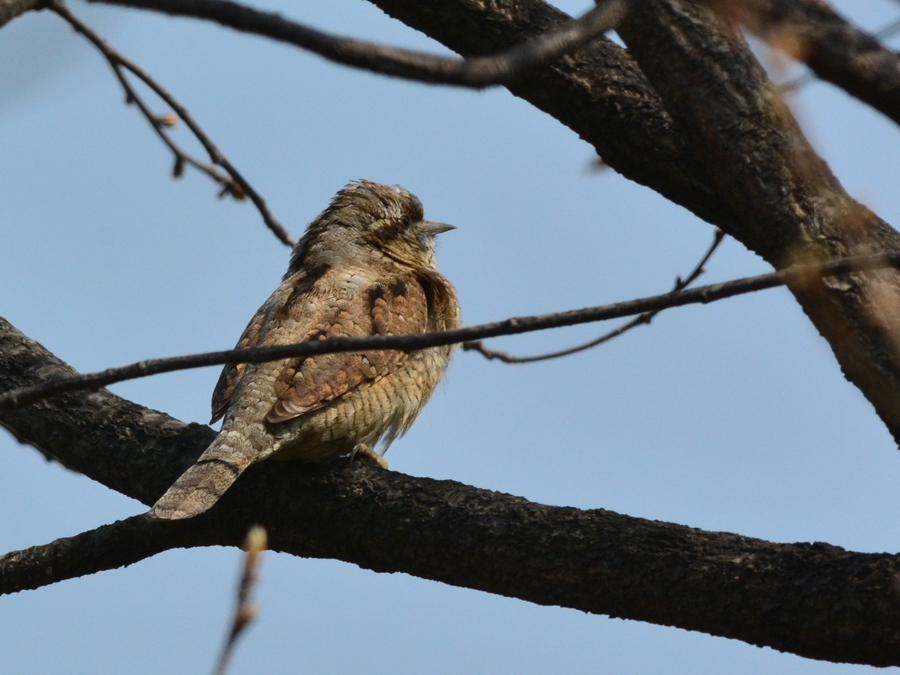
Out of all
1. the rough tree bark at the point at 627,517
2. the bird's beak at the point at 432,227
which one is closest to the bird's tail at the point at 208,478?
the rough tree bark at the point at 627,517

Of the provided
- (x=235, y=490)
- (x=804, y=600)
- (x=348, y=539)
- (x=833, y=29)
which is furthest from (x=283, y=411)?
(x=833, y=29)

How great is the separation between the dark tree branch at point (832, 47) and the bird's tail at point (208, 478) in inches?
121

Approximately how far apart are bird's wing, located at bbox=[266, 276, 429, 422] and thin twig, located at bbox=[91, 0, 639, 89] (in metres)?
2.96

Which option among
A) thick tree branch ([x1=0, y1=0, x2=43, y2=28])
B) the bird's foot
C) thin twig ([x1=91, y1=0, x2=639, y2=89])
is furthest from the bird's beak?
thin twig ([x1=91, y1=0, x2=639, y2=89])

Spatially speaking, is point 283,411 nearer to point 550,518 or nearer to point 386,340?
point 550,518

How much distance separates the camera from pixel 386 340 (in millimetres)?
2219

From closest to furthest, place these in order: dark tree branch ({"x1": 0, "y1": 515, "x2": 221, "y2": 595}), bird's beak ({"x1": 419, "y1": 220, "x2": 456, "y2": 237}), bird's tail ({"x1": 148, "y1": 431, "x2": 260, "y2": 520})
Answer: bird's tail ({"x1": 148, "y1": 431, "x2": 260, "y2": 520}) → dark tree branch ({"x1": 0, "y1": 515, "x2": 221, "y2": 595}) → bird's beak ({"x1": 419, "y1": 220, "x2": 456, "y2": 237})


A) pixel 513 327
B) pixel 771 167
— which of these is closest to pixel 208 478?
pixel 513 327

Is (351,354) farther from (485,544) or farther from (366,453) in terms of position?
(485,544)

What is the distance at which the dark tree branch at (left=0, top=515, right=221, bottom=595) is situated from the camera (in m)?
4.19

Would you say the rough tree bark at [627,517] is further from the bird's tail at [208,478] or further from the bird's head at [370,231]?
the bird's head at [370,231]

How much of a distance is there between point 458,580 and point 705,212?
165 cm

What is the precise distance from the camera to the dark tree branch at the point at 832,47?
1.52 m

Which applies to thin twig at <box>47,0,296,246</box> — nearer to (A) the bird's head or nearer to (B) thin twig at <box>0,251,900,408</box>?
(A) the bird's head
